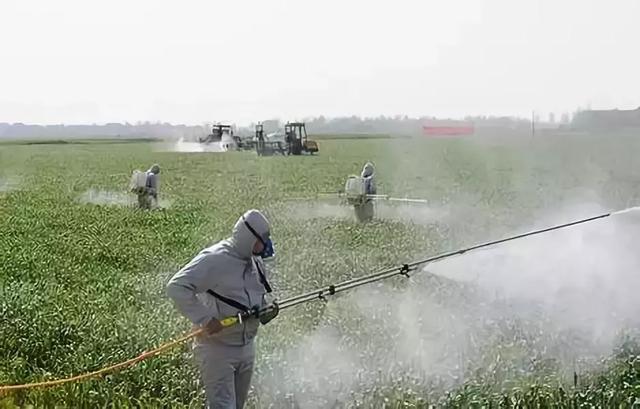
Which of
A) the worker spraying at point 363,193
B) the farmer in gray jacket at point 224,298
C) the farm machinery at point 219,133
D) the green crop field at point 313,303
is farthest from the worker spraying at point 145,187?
the farm machinery at point 219,133

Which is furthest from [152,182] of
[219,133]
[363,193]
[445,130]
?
[219,133]

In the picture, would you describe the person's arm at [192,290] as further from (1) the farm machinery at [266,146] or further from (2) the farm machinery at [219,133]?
(2) the farm machinery at [219,133]

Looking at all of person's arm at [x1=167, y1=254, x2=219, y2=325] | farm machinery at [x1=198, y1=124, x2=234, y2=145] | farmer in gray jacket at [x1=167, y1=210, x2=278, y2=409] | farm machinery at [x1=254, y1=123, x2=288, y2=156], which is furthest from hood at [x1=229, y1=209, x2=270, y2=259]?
farm machinery at [x1=198, y1=124, x2=234, y2=145]

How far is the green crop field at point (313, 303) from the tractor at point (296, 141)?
29.8 m

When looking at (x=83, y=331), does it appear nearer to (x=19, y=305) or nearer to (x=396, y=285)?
(x=19, y=305)

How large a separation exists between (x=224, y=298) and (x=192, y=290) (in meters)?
0.25

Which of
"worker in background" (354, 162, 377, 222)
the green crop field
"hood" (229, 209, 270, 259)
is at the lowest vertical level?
the green crop field

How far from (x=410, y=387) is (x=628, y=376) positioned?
214cm

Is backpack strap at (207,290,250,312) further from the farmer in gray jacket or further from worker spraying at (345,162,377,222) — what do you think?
worker spraying at (345,162,377,222)

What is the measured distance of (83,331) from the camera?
390 inches

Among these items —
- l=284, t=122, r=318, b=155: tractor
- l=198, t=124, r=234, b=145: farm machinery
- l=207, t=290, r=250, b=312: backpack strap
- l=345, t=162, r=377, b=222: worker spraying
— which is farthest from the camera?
l=198, t=124, r=234, b=145: farm machinery

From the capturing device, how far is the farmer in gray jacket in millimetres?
6133

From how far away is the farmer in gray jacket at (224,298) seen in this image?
20.1 feet

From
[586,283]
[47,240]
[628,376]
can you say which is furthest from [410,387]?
[47,240]
